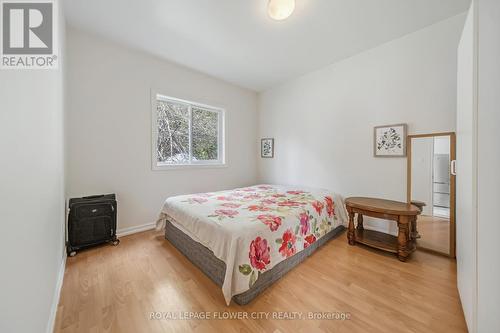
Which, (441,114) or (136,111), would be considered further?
(136,111)

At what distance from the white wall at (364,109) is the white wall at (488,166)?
4.76 ft

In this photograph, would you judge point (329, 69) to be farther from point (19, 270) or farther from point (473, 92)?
point (19, 270)

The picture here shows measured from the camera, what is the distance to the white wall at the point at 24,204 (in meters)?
0.64

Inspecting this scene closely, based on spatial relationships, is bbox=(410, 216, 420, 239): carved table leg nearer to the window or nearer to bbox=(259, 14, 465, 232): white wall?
bbox=(259, 14, 465, 232): white wall

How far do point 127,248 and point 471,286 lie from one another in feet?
9.86

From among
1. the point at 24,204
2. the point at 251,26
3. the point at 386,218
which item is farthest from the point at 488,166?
the point at 251,26

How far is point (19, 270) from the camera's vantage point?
0.73 m

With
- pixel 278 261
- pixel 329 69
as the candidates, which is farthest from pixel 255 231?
pixel 329 69

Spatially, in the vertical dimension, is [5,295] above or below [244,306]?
above

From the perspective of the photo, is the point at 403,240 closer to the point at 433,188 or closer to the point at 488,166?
the point at 433,188

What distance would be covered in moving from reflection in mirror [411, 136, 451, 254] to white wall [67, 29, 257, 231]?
10.4 feet

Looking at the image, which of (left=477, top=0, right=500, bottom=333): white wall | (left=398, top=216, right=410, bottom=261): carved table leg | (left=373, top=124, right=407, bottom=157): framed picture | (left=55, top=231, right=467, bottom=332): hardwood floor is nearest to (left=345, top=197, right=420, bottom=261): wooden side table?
(left=398, top=216, right=410, bottom=261): carved table leg

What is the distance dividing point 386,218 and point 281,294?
1.42 metres

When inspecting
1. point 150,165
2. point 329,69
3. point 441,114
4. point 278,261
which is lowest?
point 278,261
